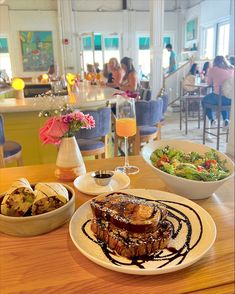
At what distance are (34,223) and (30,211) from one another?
1.4 inches

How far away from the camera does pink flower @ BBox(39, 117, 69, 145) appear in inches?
42.0

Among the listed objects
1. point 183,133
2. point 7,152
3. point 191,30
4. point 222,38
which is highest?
point 191,30

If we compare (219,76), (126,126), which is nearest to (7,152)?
(126,126)

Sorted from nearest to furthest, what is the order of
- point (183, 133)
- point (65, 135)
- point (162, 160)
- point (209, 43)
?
point (162, 160) < point (65, 135) < point (183, 133) < point (209, 43)

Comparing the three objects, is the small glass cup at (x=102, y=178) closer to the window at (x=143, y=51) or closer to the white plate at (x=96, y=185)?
the white plate at (x=96, y=185)

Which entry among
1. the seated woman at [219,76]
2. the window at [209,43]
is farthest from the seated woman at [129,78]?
the window at [209,43]

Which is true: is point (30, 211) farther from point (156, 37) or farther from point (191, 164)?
point (156, 37)

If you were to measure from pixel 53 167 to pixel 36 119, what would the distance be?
1789 mm

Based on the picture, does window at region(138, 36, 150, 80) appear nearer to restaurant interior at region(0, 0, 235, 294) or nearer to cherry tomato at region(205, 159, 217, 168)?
restaurant interior at region(0, 0, 235, 294)

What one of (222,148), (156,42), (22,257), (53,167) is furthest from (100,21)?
(22,257)

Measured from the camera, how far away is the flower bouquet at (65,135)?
107 cm

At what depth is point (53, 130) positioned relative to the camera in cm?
107

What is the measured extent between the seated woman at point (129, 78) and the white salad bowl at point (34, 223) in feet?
13.0

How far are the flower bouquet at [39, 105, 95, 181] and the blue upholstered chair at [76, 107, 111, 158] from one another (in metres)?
1.14
